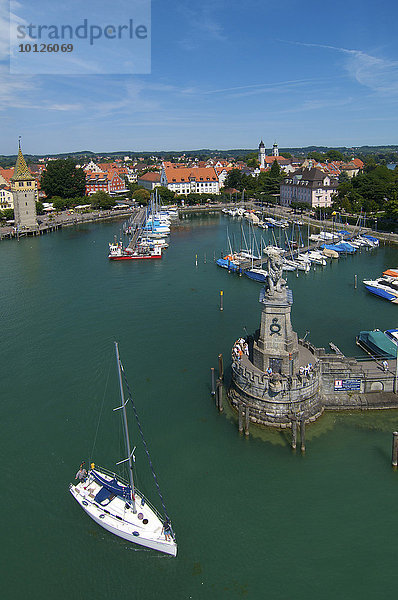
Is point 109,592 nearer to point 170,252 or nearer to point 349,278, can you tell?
point 349,278

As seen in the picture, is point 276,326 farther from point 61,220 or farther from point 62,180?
point 62,180

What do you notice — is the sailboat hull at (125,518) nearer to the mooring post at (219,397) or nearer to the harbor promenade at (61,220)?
the mooring post at (219,397)

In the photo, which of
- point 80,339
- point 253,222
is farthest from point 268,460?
point 253,222

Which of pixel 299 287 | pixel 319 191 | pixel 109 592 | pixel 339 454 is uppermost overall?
pixel 319 191

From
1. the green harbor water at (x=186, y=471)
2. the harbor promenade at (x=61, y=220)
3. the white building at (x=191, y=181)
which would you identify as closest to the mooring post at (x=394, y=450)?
the green harbor water at (x=186, y=471)

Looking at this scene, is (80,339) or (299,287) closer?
(80,339)

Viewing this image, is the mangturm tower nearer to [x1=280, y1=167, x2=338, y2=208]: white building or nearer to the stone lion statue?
[x1=280, y1=167, x2=338, y2=208]: white building
